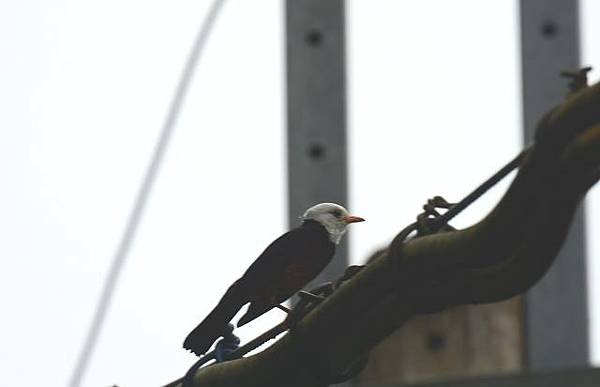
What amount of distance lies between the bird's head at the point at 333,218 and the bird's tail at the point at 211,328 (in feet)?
4.52

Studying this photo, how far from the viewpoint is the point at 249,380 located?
4305 millimetres

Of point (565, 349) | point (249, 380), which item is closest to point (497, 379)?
point (565, 349)

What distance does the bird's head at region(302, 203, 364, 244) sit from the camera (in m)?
6.56

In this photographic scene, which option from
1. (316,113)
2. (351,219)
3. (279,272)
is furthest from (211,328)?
(316,113)

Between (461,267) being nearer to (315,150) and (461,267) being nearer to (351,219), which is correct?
(351,219)

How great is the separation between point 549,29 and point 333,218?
4527 millimetres

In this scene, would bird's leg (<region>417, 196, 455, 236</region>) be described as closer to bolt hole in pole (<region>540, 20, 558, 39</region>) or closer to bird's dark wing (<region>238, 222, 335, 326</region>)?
bird's dark wing (<region>238, 222, 335, 326</region>)

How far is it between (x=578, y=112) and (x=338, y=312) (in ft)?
2.83

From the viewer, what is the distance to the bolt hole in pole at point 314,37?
35.9 feet

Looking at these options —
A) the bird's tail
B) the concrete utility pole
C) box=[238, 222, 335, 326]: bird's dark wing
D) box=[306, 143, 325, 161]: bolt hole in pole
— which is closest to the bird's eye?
box=[238, 222, 335, 326]: bird's dark wing

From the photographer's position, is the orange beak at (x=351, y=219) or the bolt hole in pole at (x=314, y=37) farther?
the bolt hole in pole at (x=314, y=37)

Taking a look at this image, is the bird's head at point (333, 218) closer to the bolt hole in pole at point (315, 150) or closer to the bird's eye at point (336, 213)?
the bird's eye at point (336, 213)

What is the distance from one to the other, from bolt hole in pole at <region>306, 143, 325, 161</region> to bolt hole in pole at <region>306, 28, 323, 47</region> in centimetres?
58

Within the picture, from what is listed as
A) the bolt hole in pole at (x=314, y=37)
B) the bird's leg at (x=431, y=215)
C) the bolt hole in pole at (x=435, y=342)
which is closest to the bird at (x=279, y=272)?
the bird's leg at (x=431, y=215)
